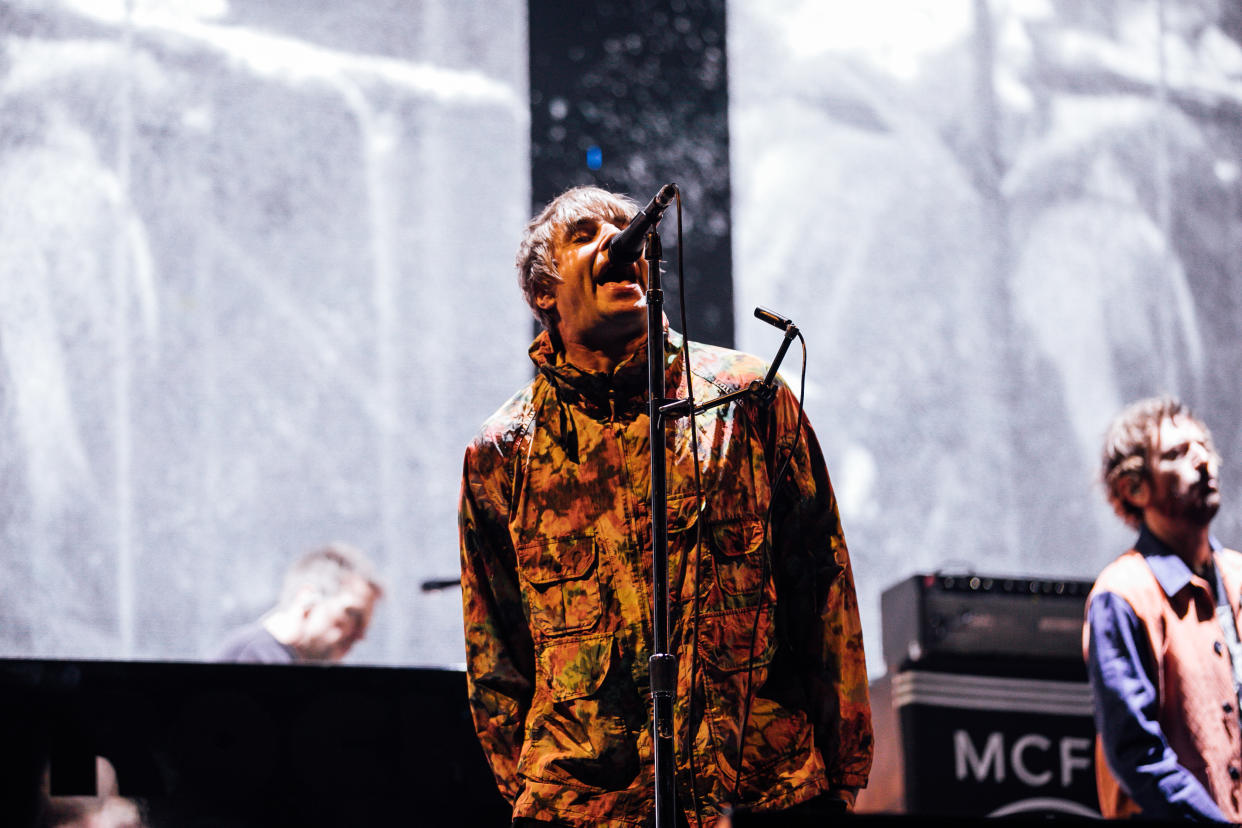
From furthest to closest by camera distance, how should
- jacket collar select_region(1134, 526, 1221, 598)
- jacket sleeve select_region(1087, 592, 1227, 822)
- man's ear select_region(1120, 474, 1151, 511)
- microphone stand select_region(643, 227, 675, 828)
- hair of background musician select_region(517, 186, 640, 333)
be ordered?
man's ear select_region(1120, 474, 1151, 511) < jacket collar select_region(1134, 526, 1221, 598) < jacket sleeve select_region(1087, 592, 1227, 822) < hair of background musician select_region(517, 186, 640, 333) < microphone stand select_region(643, 227, 675, 828)

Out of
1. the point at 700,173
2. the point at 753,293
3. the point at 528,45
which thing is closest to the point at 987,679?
the point at 753,293

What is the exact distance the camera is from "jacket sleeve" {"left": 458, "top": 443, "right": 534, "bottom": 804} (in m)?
2.25

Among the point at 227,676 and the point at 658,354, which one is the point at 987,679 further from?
the point at 658,354

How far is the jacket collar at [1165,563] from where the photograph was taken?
3.45 metres

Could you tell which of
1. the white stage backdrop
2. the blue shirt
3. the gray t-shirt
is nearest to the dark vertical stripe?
the white stage backdrop

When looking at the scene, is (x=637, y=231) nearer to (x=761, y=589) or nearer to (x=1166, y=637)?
(x=761, y=589)

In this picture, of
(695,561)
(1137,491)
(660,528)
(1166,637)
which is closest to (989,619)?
(1137,491)

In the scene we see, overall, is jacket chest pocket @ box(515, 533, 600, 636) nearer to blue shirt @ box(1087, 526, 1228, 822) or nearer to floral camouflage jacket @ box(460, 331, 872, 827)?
floral camouflage jacket @ box(460, 331, 872, 827)

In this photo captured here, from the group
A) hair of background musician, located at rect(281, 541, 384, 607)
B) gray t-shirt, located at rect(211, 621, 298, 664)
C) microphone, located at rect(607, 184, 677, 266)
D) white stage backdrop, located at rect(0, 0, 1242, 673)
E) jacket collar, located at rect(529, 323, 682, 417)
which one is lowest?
gray t-shirt, located at rect(211, 621, 298, 664)

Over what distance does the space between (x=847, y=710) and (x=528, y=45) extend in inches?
172

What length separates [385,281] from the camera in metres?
5.66

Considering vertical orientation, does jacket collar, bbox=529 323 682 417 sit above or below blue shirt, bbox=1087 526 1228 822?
above

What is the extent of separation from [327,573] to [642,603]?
3.04 meters

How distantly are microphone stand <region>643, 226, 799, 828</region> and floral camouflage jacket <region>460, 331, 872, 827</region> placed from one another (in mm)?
66
